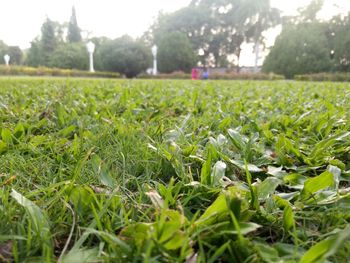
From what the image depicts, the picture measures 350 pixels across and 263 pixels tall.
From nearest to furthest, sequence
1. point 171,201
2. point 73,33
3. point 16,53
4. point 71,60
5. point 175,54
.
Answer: point 171,201 < point 71,60 < point 175,54 < point 16,53 < point 73,33

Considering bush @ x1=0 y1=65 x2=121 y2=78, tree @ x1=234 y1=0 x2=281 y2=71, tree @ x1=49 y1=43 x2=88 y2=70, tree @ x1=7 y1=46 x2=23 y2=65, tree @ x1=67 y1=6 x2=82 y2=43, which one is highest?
tree @ x1=234 y1=0 x2=281 y2=71

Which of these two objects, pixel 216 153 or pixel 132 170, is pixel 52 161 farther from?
pixel 216 153

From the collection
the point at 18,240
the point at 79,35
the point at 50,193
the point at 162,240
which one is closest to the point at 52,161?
the point at 50,193

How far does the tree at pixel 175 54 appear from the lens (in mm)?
32969

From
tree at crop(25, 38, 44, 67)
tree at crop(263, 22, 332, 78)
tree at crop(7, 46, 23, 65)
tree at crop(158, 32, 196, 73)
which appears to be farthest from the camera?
tree at crop(7, 46, 23, 65)

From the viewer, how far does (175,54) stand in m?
32.9

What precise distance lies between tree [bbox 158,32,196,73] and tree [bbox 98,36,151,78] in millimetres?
5714

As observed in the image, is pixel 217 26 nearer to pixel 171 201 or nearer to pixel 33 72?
pixel 33 72

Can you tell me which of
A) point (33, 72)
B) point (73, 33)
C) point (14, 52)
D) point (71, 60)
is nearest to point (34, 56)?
point (14, 52)

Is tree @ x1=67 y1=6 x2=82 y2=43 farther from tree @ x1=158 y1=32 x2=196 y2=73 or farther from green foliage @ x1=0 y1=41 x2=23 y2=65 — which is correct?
tree @ x1=158 y1=32 x2=196 y2=73

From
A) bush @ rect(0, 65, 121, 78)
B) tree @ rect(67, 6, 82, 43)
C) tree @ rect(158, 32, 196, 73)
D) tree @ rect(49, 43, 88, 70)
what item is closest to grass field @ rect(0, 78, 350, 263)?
bush @ rect(0, 65, 121, 78)

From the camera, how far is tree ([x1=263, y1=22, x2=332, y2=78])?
87.2ft

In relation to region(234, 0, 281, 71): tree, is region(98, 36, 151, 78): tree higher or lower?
lower

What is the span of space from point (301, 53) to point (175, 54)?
12407 mm
